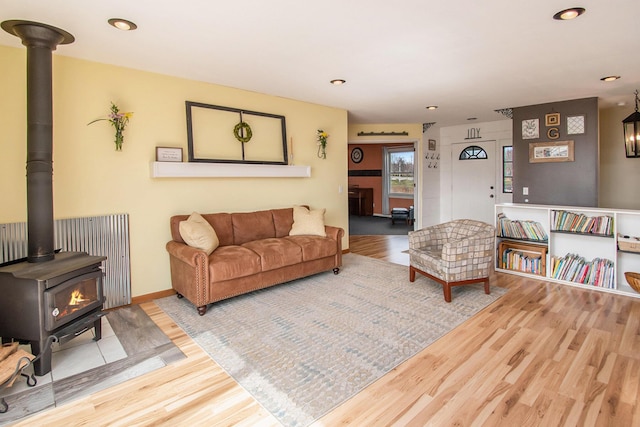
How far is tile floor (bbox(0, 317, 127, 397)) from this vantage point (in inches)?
89.3

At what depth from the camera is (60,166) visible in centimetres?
323

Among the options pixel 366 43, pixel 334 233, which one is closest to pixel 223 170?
pixel 334 233

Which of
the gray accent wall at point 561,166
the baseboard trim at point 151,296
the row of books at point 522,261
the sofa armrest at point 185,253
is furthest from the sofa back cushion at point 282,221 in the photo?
the gray accent wall at point 561,166

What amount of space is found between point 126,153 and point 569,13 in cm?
394

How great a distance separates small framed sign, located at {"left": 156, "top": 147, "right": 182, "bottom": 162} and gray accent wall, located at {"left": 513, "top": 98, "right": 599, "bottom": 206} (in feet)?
16.0

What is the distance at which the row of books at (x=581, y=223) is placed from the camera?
3.97 meters

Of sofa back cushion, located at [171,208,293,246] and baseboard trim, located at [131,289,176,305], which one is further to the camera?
sofa back cushion, located at [171,208,293,246]

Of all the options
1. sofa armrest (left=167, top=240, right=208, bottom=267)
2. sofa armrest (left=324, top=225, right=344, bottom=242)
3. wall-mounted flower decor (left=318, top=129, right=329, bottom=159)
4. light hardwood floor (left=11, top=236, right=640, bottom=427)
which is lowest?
light hardwood floor (left=11, top=236, right=640, bottom=427)

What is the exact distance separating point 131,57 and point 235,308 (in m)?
2.57

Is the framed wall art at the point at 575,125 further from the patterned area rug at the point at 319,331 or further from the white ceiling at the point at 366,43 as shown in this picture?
the patterned area rug at the point at 319,331

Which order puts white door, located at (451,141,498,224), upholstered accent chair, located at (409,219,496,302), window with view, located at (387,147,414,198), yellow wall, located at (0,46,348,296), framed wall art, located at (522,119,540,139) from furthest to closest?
window with view, located at (387,147,414,198)
white door, located at (451,141,498,224)
framed wall art, located at (522,119,540,139)
upholstered accent chair, located at (409,219,496,302)
yellow wall, located at (0,46,348,296)

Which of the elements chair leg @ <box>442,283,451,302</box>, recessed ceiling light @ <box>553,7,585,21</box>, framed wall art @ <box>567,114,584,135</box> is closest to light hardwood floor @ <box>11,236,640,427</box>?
chair leg @ <box>442,283,451,302</box>

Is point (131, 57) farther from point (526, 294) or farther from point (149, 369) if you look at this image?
point (526, 294)

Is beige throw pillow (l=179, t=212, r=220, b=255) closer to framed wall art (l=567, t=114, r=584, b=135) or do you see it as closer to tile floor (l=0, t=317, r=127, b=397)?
tile floor (l=0, t=317, r=127, b=397)
